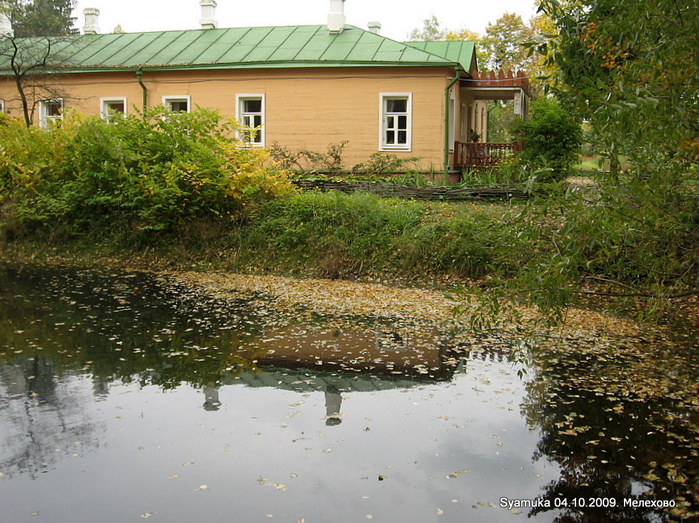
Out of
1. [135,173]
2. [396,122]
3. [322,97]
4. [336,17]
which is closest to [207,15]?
[336,17]

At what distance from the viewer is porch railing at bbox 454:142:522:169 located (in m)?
21.8

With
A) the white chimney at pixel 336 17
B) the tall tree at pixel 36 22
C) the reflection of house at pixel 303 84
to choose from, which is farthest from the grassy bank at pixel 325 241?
the tall tree at pixel 36 22

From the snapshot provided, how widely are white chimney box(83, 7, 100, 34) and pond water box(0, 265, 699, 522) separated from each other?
20901 millimetres

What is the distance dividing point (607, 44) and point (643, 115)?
3.73ft

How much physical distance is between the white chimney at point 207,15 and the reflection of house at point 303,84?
1.16 m

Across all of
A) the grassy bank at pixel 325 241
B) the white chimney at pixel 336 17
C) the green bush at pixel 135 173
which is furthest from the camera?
the white chimney at pixel 336 17

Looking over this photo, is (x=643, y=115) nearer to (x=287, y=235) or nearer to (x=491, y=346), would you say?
(x=491, y=346)

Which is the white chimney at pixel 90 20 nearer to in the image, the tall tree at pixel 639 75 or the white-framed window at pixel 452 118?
the white-framed window at pixel 452 118

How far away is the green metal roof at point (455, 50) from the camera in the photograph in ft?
74.5

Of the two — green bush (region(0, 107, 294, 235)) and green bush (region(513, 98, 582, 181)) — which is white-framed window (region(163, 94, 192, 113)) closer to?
green bush (region(0, 107, 294, 235))

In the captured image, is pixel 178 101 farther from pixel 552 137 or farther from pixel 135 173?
pixel 552 137

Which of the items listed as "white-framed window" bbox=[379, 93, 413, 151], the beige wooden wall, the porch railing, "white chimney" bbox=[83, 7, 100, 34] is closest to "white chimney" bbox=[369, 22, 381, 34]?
the beige wooden wall

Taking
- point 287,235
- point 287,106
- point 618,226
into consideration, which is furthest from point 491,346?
point 287,106

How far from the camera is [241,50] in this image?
22688mm
